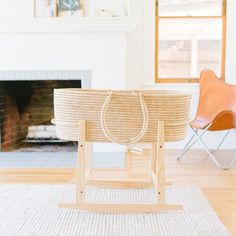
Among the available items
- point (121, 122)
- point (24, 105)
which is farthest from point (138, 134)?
point (24, 105)

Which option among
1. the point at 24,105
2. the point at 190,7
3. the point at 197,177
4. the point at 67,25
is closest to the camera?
the point at 197,177

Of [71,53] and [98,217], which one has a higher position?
[71,53]

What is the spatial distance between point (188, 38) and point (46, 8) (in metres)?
1.60

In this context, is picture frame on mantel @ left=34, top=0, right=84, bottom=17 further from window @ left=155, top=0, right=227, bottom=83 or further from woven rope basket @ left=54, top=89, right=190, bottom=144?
woven rope basket @ left=54, top=89, right=190, bottom=144

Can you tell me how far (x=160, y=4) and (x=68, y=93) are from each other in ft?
8.36

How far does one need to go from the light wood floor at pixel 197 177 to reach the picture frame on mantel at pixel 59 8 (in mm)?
1620

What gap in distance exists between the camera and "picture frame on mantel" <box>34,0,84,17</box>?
4.05 meters

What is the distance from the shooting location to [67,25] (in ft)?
12.8

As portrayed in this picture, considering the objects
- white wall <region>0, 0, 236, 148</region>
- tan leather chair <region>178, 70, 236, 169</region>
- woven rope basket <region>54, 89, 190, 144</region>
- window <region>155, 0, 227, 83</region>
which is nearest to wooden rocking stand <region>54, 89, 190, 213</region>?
woven rope basket <region>54, 89, 190, 144</region>

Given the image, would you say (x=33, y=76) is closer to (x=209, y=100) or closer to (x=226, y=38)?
(x=209, y=100)

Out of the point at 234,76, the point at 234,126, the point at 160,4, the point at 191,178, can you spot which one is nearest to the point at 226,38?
the point at 234,76

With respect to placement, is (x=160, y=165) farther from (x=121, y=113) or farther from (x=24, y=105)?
(x=24, y=105)

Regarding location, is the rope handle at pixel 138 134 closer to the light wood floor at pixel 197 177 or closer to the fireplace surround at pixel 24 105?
the light wood floor at pixel 197 177

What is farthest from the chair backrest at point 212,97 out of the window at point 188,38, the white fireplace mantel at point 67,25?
the white fireplace mantel at point 67,25
